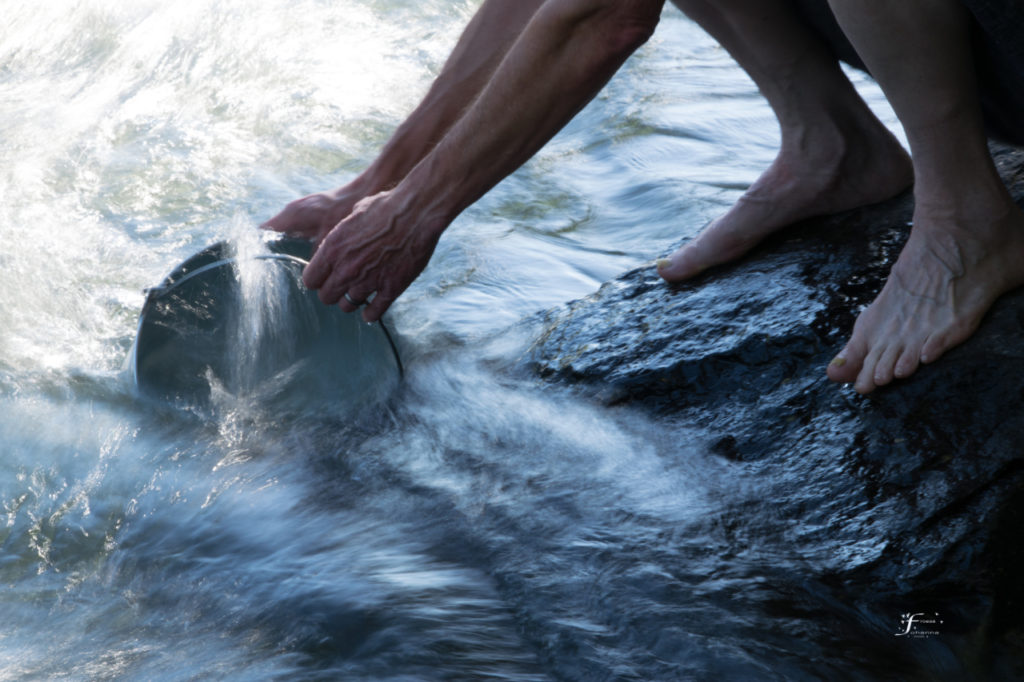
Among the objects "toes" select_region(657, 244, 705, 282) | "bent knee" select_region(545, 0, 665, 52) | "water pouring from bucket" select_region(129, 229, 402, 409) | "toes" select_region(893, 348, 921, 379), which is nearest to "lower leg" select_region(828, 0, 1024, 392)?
"toes" select_region(893, 348, 921, 379)

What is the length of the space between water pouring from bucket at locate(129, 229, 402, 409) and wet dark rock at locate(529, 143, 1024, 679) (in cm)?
49

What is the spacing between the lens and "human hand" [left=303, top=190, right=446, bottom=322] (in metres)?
2.31

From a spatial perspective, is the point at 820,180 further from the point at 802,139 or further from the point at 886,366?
A: the point at 886,366

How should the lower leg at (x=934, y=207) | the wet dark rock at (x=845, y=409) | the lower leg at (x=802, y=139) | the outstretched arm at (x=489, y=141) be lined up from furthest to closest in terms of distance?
the lower leg at (x=802, y=139) < the outstretched arm at (x=489, y=141) < the lower leg at (x=934, y=207) < the wet dark rock at (x=845, y=409)

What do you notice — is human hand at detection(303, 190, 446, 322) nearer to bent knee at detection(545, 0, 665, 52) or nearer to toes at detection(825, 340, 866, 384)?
bent knee at detection(545, 0, 665, 52)

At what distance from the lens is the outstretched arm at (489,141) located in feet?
6.77

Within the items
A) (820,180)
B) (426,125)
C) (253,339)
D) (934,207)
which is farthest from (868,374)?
(253,339)

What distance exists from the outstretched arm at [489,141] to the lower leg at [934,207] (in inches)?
17.9

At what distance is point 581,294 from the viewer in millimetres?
3436

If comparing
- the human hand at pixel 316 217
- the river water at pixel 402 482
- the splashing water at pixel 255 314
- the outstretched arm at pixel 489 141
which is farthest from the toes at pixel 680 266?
the splashing water at pixel 255 314

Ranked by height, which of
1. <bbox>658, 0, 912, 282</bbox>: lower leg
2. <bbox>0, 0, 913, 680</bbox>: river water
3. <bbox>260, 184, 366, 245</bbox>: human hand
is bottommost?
<bbox>0, 0, 913, 680</bbox>: river water

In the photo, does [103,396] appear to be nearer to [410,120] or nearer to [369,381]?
[369,381]

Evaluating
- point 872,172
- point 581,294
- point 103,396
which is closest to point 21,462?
point 103,396

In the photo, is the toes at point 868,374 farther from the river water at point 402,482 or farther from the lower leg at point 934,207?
the river water at point 402,482
